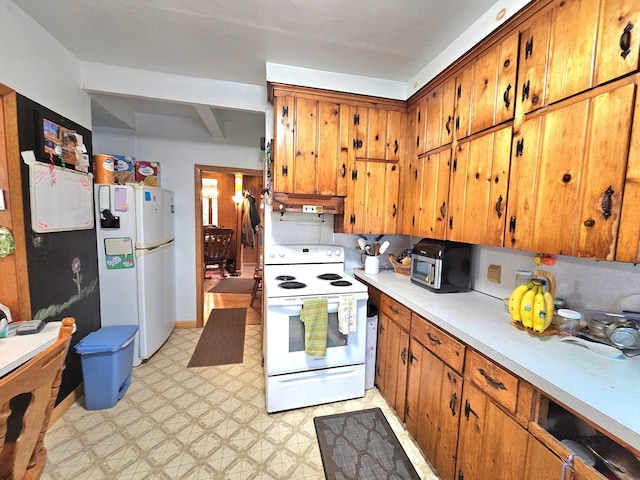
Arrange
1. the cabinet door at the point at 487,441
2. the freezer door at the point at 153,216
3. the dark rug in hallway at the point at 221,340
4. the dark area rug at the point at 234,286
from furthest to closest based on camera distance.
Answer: the dark area rug at the point at 234,286 → the dark rug in hallway at the point at 221,340 → the freezer door at the point at 153,216 → the cabinet door at the point at 487,441

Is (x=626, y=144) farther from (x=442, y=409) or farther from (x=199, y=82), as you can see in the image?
(x=199, y=82)

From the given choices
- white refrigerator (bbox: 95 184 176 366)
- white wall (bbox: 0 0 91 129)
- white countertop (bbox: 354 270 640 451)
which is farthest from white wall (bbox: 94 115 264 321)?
white countertop (bbox: 354 270 640 451)

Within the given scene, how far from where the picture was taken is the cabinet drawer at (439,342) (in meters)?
1.26

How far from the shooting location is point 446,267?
179 centimetres

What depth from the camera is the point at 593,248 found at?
3.19 ft

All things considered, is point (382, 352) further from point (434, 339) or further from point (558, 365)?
point (558, 365)

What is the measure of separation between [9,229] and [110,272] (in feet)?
3.08

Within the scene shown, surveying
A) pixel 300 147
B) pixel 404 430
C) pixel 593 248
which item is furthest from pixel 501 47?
pixel 404 430

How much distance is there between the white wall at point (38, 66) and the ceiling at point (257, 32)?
0.07m

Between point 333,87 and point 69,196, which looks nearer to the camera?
point 69,196

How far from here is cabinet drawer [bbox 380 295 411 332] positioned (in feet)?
5.56

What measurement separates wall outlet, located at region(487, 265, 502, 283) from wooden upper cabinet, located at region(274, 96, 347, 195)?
4.24ft

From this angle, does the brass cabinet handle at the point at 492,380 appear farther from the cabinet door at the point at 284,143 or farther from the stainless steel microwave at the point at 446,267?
the cabinet door at the point at 284,143

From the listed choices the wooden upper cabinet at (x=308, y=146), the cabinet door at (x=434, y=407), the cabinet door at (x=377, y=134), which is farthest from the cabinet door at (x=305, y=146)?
the cabinet door at (x=434, y=407)
